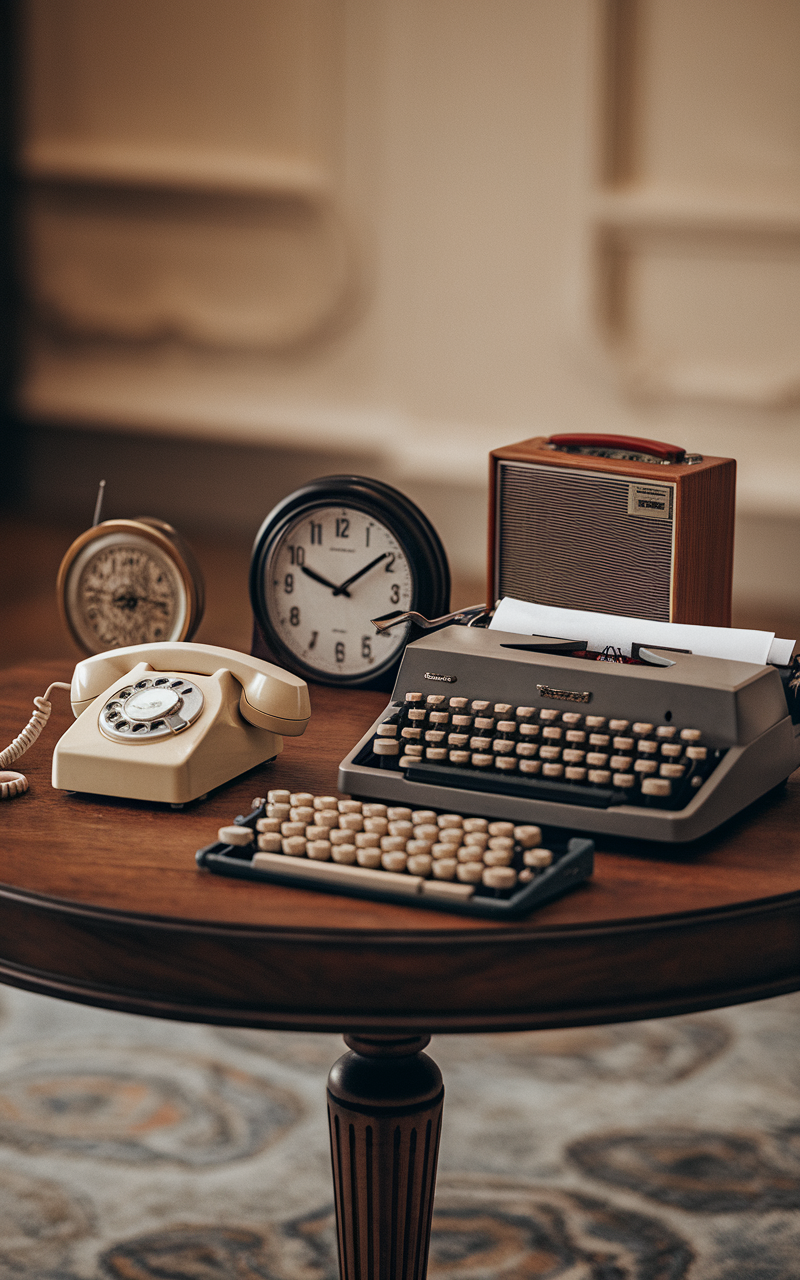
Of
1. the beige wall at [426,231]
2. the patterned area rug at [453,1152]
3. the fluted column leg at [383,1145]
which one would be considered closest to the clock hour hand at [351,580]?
the fluted column leg at [383,1145]

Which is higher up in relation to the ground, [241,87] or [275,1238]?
[241,87]

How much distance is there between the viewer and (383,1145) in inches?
54.1

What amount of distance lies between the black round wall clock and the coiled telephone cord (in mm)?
280

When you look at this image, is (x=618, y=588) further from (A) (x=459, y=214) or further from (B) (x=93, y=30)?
(B) (x=93, y=30)

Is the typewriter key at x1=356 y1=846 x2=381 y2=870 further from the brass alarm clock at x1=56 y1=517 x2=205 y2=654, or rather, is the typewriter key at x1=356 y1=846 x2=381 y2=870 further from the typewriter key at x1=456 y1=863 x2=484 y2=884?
the brass alarm clock at x1=56 y1=517 x2=205 y2=654

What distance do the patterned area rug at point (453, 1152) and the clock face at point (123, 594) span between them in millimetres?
792

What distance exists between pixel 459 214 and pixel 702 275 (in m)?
0.86

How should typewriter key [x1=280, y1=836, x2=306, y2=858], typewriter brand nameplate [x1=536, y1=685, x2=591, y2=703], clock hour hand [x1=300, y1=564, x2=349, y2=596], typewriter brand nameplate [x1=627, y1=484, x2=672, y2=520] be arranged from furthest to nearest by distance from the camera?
clock hour hand [x1=300, y1=564, x2=349, y2=596] → typewriter brand nameplate [x1=627, y1=484, x2=672, y2=520] → typewriter brand nameplate [x1=536, y1=685, x2=591, y2=703] → typewriter key [x1=280, y1=836, x2=306, y2=858]

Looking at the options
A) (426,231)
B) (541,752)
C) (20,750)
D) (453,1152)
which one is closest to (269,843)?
(541,752)

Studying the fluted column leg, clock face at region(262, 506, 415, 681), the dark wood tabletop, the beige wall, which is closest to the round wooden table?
the dark wood tabletop

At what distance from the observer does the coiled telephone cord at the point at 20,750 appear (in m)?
1.33

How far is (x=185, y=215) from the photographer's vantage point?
529 cm

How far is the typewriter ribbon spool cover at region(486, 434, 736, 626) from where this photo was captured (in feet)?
5.02

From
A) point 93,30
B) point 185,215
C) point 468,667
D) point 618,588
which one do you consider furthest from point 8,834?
point 93,30
